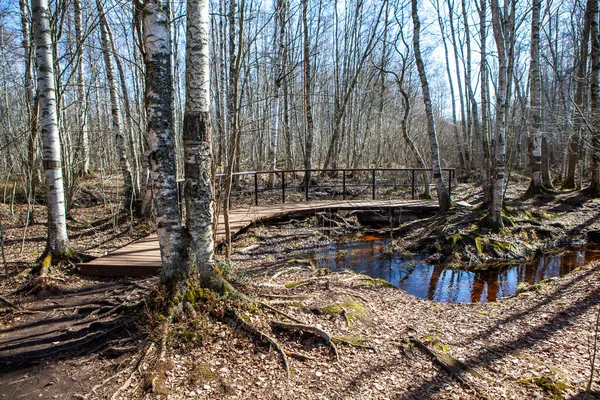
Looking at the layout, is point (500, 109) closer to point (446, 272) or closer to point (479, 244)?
point (479, 244)

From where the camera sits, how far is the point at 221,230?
7.12 m

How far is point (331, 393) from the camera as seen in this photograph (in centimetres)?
282

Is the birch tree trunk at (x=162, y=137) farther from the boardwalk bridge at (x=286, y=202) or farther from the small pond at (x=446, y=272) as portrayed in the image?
the small pond at (x=446, y=272)

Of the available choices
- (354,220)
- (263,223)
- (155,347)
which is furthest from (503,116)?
(155,347)

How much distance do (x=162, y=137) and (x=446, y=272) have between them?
5.82 m

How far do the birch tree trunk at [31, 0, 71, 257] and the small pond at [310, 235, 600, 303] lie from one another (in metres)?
4.28

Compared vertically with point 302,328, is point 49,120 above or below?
above

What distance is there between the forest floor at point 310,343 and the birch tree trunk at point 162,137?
602 millimetres

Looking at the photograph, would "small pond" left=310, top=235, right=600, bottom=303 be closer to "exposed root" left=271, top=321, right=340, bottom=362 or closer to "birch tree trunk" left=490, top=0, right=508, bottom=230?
"birch tree trunk" left=490, top=0, right=508, bottom=230

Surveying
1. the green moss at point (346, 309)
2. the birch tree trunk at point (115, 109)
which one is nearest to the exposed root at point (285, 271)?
the green moss at point (346, 309)

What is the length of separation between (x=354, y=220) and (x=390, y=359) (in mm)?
6893

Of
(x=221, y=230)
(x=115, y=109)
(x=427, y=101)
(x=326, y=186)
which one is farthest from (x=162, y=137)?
(x=326, y=186)

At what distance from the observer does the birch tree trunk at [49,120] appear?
198 inches

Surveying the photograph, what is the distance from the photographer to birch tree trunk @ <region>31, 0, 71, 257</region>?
502cm
